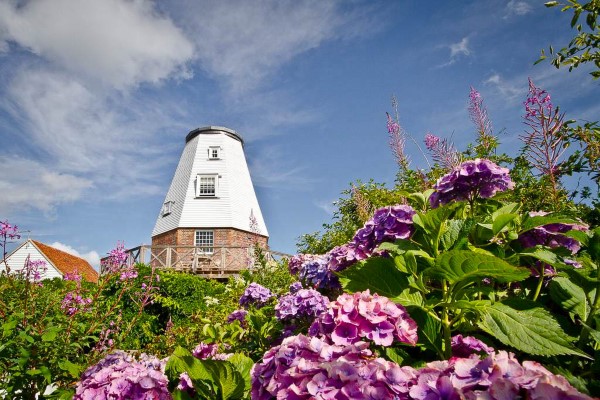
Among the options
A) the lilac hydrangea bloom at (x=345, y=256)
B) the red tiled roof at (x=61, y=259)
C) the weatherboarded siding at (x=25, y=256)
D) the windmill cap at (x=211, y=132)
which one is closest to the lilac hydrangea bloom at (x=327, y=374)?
the lilac hydrangea bloom at (x=345, y=256)

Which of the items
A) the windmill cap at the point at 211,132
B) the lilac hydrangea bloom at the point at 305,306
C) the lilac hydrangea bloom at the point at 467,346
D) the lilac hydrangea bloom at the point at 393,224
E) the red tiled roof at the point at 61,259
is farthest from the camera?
the red tiled roof at the point at 61,259

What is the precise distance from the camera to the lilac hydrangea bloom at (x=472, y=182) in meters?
1.91

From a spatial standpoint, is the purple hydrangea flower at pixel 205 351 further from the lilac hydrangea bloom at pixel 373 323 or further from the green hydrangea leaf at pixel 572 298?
the green hydrangea leaf at pixel 572 298

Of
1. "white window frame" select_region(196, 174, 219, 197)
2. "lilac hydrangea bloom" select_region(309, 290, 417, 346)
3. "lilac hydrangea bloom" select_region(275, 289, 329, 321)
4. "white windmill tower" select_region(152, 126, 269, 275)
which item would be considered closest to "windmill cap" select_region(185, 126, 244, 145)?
"white windmill tower" select_region(152, 126, 269, 275)

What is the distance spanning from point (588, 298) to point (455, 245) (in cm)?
51

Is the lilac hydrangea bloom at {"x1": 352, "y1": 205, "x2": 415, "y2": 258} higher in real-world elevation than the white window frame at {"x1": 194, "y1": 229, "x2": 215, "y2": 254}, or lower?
lower

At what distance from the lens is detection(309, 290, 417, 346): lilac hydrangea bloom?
4.18ft

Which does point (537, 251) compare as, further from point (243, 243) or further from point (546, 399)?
point (243, 243)

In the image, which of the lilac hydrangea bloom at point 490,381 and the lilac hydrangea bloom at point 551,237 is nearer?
the lilac hydrangea bloom at point 490,381

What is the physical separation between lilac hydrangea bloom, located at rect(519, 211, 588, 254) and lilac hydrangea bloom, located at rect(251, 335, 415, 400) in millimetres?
1124

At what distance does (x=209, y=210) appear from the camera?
2236 centimetres

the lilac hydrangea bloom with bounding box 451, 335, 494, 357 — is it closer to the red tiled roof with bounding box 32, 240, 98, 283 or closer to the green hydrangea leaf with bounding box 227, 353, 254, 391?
the green hydrangea leaf with bounding box 227, 353, 254, 391

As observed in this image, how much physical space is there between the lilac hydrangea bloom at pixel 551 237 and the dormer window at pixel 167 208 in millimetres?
23299

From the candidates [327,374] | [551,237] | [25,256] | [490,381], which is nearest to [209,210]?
[25,256]
